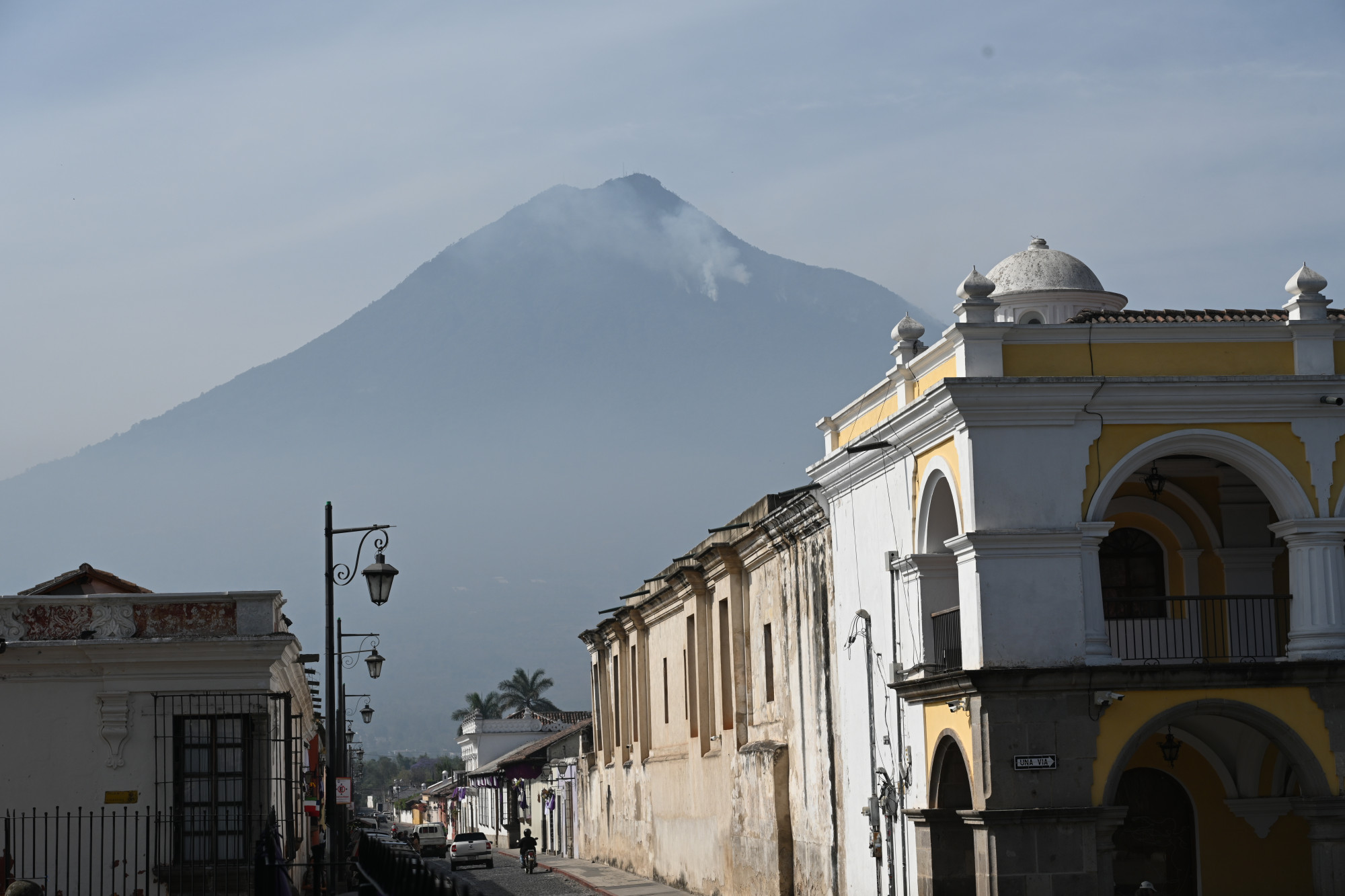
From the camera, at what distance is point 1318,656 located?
16500 mm

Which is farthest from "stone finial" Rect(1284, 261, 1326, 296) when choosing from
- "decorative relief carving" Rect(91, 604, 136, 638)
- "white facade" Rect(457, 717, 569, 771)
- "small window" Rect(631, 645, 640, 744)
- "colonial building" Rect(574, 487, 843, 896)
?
"white facade" Rect(457, 717, 569, 771)

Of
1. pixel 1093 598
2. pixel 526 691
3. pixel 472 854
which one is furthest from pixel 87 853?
pixel 526 691

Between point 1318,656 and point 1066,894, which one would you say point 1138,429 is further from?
point 1066,894

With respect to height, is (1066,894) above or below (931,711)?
below

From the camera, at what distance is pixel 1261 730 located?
16.5 m

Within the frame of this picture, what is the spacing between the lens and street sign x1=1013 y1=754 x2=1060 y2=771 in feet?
52.1

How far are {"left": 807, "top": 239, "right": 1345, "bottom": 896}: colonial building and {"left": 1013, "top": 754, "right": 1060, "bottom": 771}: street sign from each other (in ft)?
A: 0.10

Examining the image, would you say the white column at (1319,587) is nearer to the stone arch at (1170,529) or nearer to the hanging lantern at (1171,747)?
the hanging lantern at (1171,747)

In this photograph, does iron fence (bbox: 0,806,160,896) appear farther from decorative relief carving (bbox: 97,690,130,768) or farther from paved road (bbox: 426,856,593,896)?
paved road (bbox: 426,856,593,896)

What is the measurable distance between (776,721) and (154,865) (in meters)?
10.1

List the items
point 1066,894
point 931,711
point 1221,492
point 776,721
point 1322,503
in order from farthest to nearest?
point 776,721
point 1221,492
point 931,711
point 1322,503
point 1066,894

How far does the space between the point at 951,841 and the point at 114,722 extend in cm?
1008

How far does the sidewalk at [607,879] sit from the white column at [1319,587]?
17.7 metres

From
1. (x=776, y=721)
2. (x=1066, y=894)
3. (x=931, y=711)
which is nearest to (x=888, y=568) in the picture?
(x=931, y=711)
